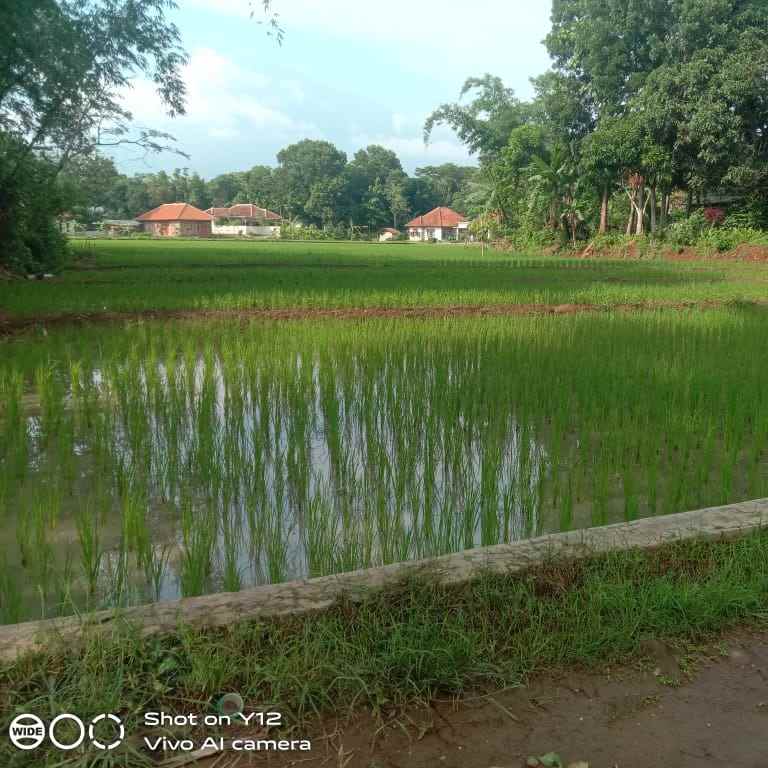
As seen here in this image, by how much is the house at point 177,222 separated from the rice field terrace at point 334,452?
57.1 meters

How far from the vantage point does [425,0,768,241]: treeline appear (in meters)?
19.6

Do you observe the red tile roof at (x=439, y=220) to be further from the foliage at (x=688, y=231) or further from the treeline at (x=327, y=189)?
the foliage at (x=688, y=231)

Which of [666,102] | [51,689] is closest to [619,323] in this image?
[51,689]

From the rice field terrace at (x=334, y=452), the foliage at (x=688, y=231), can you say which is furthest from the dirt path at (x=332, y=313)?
the foliage at (x=688, y=231)

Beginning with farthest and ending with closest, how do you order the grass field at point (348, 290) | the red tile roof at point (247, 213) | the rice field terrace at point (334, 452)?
the red tile roof at point (247, 213) → the grass field at point (348, 290) → the rice field terrace at point (334, 452)

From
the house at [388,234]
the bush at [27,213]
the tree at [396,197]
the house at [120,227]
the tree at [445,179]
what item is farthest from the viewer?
the tree at [445,179]

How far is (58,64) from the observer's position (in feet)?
36.3

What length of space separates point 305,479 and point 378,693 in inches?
69.4

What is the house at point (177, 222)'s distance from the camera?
6056 cm

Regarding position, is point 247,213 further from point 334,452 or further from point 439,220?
point 334,452

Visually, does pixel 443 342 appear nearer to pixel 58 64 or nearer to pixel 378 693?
pixel 378 693

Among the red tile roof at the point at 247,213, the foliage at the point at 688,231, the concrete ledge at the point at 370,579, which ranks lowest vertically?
the concrete ledge at the point at 370,579

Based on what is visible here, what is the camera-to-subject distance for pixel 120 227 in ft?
199

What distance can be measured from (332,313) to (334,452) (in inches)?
206
